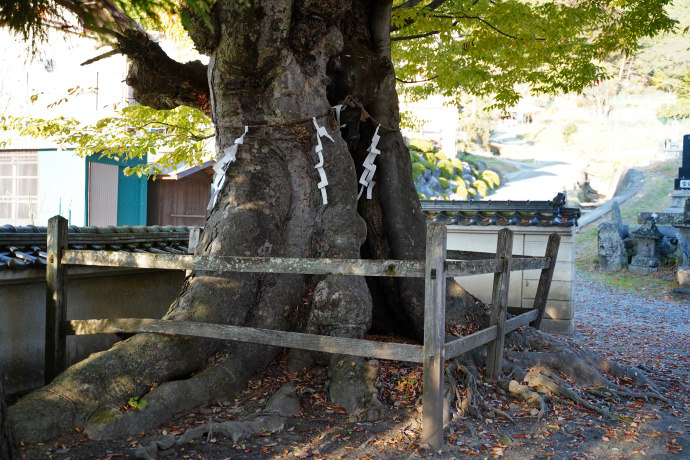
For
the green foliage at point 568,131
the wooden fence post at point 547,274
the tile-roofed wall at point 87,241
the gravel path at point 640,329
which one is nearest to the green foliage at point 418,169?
the gravel path at point 640,329

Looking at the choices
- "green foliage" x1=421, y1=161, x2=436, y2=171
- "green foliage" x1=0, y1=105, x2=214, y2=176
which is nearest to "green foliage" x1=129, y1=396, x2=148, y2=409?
"green foliage" x1=0, y1=105, x2=214, y2=176

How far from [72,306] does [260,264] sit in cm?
304

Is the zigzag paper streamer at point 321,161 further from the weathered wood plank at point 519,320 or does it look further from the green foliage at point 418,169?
the green foliage at point 418,169

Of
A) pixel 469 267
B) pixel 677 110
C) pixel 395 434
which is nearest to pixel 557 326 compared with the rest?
pixel 469 267

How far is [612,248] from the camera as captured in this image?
1925 centimetres

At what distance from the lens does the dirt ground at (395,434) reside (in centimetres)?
391

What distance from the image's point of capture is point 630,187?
99.7 feet

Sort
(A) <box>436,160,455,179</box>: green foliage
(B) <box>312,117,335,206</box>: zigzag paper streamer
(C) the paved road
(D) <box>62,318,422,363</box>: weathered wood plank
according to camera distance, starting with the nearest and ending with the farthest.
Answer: (D) <box>62,318,422,363</box>: weathered wood plank < (B) <box>312,117,335,206</box>: zigzag paper streamer < (A) <box>436,160,455,179</box>: green foliage < (C) the paved road

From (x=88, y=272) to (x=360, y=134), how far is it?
3337 mm

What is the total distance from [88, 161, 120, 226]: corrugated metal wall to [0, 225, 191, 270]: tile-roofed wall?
9.68 m

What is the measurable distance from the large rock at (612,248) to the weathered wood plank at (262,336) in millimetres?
17412

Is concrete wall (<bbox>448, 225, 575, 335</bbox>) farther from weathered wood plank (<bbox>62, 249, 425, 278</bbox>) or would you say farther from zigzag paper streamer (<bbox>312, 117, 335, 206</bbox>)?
weathered wood plank (<bbox>62, 249, 425, 278</bbox>)

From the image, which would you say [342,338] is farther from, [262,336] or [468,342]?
[468,342]

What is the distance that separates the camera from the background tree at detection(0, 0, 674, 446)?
4316 millimetres
